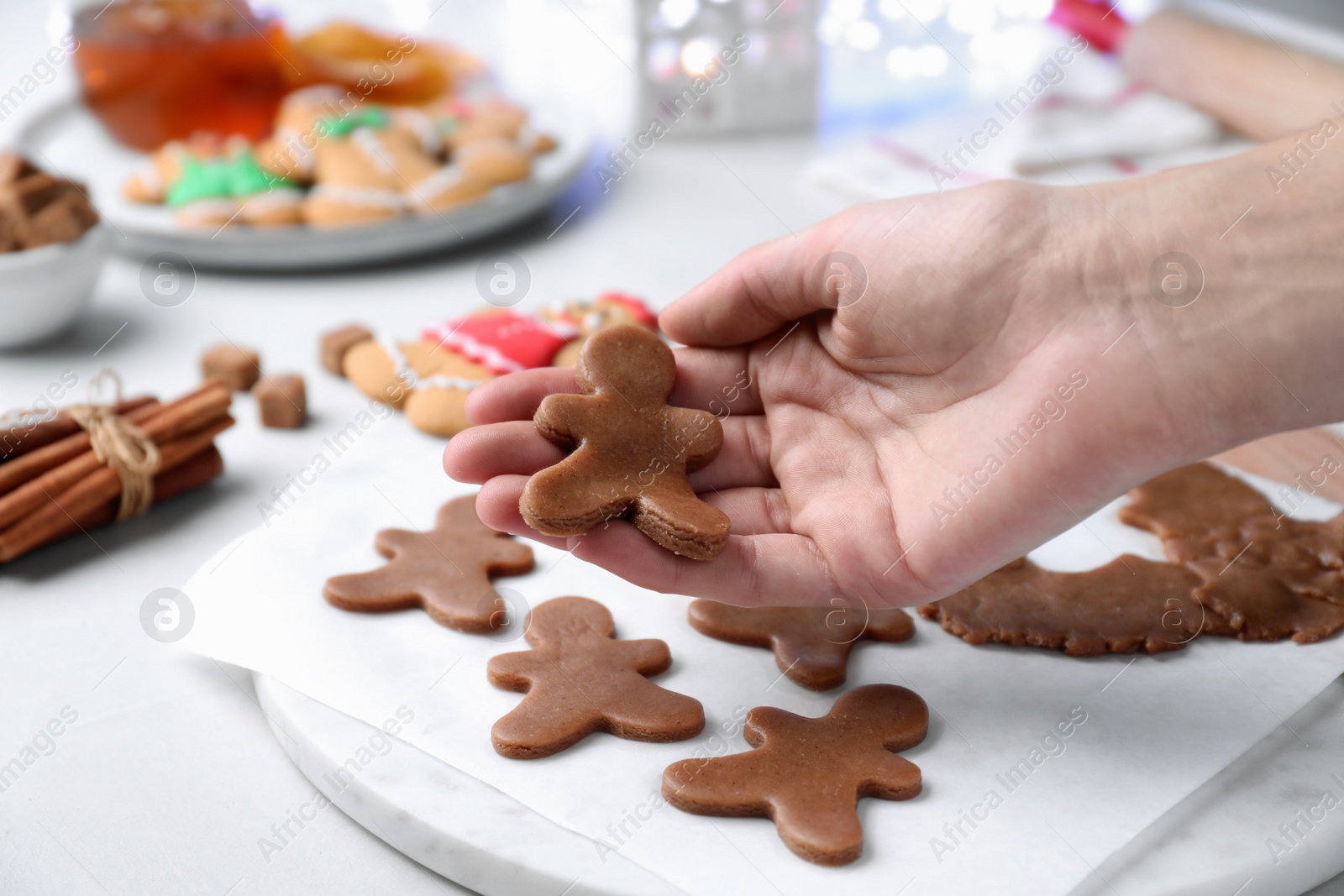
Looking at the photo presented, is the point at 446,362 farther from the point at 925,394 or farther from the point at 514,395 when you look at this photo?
the point at 925,394

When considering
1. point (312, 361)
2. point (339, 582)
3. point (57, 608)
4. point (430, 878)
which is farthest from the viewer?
point (312, 361)

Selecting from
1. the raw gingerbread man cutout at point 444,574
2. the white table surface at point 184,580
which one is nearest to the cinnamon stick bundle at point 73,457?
the white table surface at point 184,580

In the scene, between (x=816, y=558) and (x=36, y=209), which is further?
(x=36, y=209)

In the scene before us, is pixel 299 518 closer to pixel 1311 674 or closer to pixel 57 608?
pixel 57 608

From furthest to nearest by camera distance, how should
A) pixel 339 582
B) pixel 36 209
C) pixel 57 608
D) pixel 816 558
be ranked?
pixel 36 209, pixel 57 608, pixel 339 582, pixel 816 558

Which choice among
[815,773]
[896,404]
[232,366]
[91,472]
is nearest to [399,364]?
[232,366]

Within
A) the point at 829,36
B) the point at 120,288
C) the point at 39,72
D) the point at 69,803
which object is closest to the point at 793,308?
the point at 69,803

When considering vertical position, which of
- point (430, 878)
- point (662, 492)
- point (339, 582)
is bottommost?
point (430, 878)
